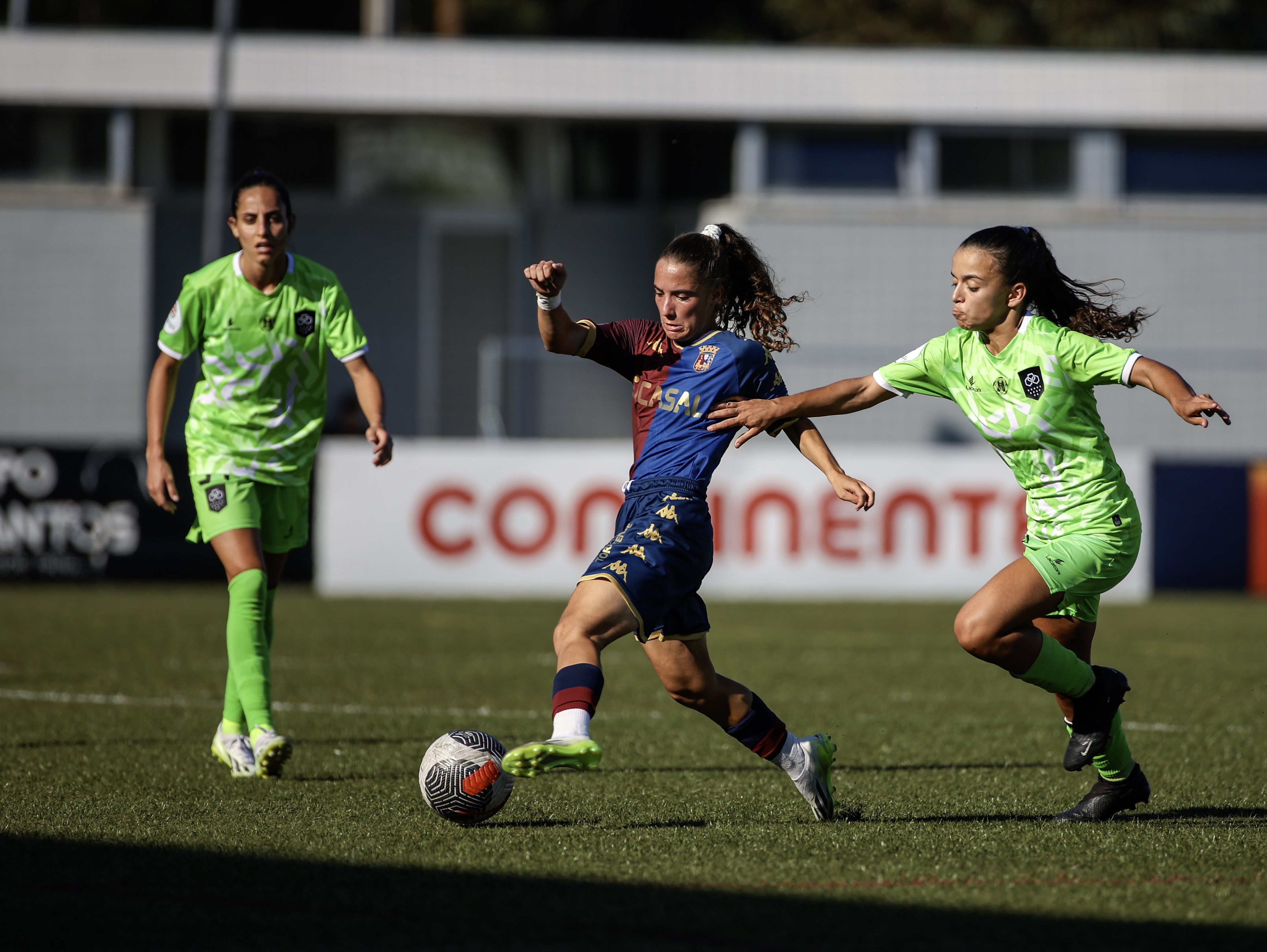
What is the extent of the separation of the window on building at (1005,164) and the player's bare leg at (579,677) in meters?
17.9

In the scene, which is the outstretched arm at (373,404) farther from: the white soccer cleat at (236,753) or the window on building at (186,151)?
the window on building at (186,151)

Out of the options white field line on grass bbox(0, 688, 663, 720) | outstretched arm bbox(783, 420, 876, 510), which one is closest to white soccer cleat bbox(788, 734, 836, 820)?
outstretched arm bbox(783, 420, 876, 510)

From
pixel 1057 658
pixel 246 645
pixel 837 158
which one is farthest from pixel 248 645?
pixel 837 158

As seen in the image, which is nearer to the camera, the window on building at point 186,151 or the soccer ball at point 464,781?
the soccer ball at point 464,781

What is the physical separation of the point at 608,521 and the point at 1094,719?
1041 cm

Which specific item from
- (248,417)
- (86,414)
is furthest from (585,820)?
(86,414)

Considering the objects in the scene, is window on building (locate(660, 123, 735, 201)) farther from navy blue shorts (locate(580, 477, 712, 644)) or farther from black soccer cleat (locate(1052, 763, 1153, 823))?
→ navy blue shorts (locate(580, 477, 712, 644))

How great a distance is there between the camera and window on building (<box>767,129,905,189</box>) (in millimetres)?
21531

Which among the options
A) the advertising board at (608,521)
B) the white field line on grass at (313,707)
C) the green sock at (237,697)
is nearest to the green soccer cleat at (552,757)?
the green sock at (237,697)

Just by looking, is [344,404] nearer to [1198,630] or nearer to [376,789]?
[1198,630]

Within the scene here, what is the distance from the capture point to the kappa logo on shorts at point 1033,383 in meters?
5.07

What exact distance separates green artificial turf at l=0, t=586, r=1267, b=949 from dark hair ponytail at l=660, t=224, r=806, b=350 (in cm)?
158

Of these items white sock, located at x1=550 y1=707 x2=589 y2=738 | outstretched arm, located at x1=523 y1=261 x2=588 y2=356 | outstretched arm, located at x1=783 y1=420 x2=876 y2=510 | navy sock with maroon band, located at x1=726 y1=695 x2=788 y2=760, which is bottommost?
navy sock with maroon band, located at x1=726 y1=695 x2=788 y2=760

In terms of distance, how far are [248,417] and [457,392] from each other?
55.4 feet
